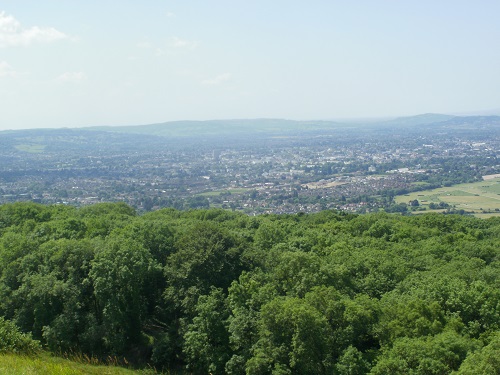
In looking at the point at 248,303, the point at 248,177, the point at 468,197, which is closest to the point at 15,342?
the point at 248,303

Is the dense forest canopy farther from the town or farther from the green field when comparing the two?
A: the town

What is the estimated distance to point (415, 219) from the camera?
45.8 m

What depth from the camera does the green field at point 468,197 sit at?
84.5 m

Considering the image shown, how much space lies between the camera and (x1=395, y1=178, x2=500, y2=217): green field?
84.5m

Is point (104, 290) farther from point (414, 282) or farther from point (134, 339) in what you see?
point (414, 282)

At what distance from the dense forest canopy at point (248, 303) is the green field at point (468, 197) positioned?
59.7m

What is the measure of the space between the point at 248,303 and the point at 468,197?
88.3m

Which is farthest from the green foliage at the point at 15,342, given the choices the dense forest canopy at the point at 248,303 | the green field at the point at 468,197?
the green field at the point at 468,197

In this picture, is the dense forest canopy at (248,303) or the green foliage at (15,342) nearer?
the green foliage at (15,342)

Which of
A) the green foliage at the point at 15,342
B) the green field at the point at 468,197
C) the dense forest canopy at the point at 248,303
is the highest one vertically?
the green foliage at the point at 15,342

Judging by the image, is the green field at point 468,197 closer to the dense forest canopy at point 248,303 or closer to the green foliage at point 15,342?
the dense forest canopy at point 248,303

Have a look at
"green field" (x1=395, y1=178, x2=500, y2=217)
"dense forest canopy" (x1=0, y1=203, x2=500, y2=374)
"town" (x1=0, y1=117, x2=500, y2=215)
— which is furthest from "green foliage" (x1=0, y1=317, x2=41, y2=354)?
"green field" (x1=395, y1=178, x2=500, y2=217)

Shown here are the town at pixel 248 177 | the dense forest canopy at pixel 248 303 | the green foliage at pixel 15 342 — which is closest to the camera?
the green foliage at pixel 15 342

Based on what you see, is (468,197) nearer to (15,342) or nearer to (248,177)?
(248,177)
